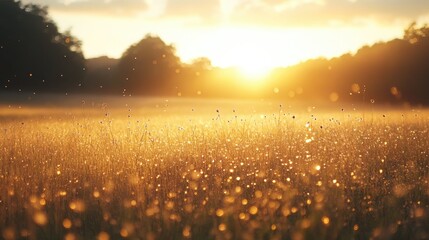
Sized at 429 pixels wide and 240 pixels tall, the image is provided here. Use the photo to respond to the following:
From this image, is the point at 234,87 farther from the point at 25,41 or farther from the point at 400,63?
the point at 25,41

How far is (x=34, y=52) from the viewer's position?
33938mm

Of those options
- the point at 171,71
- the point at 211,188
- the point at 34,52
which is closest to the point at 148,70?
the point at 171,71

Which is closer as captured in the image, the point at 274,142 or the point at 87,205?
the point at 87,205

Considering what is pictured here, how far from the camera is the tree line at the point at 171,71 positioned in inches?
1330

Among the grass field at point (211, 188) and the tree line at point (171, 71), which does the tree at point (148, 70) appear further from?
the grass field at point (211, 188)

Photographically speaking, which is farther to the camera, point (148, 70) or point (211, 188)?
point (148, 70)

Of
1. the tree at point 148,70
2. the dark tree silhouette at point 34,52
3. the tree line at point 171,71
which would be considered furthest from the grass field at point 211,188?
the tree at point 148,70

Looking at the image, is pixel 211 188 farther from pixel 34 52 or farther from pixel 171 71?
pixel 171 71

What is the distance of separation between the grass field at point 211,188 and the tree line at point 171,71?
23.3 meters

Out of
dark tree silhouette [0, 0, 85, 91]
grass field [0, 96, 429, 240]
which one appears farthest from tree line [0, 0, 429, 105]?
grass field [0, 96, 429, 240]

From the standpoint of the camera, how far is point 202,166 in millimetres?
7039

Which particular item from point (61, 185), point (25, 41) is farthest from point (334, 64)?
point (61, 185)

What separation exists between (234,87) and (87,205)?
40359 millimetres

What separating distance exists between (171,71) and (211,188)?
39320mm
